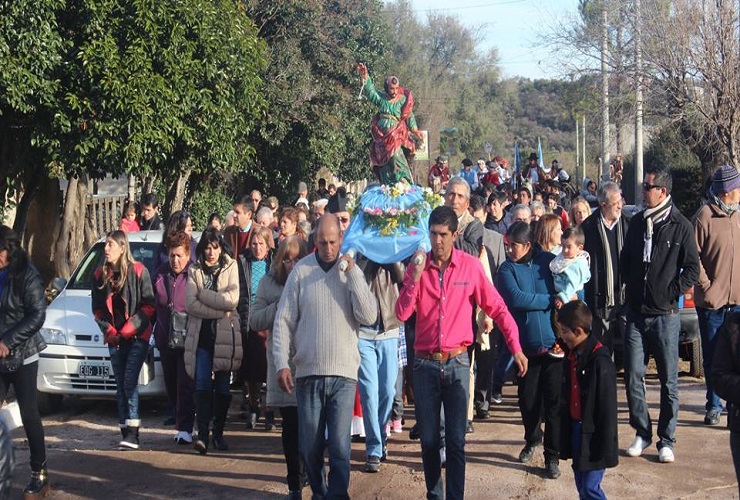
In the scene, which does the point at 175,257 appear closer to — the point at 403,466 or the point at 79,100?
the point at 403,466

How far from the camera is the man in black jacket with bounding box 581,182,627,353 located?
9.18 m

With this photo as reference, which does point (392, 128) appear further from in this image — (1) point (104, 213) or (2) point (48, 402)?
(1) point (104, 213)

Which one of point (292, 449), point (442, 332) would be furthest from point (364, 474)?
point (442, 332)

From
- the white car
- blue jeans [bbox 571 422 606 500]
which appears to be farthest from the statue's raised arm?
blue jeans [bbox 571 422 606 500]

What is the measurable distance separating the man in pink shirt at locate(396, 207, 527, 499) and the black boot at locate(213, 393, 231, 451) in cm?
276

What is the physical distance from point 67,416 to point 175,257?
8.69 feet

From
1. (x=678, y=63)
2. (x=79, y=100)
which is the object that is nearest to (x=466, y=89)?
(x=678, y=63)

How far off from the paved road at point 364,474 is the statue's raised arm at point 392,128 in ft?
13.2

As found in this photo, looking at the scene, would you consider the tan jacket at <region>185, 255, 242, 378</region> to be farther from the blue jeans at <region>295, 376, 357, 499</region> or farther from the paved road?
the blue jeans at <region>295, 376, 357, 499</region>

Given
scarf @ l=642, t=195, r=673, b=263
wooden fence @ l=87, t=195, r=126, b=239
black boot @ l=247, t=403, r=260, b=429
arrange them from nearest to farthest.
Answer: scarf @ l=642, t=195, r=673, b=263
black boot @ l=247, t=403, r=260, b=429
wooden fence @ l=87, t=195, r=126, b=239

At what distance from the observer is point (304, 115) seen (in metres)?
25.8

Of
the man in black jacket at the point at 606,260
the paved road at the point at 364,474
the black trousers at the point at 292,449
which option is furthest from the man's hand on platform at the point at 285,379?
the man in black jacket at the point at 606,260

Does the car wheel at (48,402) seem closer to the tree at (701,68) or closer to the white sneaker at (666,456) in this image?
the white sneaker at (666,456)

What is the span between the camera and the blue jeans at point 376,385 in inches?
325
